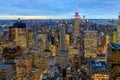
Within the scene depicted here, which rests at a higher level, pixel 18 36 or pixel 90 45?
pixel 18 36

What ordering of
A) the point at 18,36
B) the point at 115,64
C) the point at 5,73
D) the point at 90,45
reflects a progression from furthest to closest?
1. the point at 18,36
2. the point at 90,45
3. the point at 5,73
4. the point at 115,64

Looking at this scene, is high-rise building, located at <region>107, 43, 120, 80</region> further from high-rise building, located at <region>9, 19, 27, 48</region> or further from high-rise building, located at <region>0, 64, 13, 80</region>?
high-rise building, located at <region>9, 19, 27, 48</region>

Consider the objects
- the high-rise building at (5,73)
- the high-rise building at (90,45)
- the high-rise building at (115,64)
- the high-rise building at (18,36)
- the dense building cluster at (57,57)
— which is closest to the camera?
the high-rise building at (115,64)

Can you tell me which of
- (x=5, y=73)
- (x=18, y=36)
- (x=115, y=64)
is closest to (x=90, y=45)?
(x=18, y=36)

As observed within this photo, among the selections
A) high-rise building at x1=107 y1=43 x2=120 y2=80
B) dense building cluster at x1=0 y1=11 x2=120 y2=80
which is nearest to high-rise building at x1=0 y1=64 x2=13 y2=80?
dense building cluster at x1=0 y1=11 x2=120 y2=80

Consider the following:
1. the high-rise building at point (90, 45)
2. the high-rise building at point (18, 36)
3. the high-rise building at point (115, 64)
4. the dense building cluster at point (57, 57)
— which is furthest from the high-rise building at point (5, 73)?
Result: the high-rise building at point (18, 36)

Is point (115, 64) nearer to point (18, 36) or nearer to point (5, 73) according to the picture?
point (5, 73)

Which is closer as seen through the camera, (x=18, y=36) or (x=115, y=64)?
(x=115, y=64)

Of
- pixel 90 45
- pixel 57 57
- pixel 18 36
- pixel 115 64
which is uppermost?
pixel 115 64

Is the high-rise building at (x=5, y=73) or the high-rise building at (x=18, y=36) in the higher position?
the high-rise building at (x=18, y=36)

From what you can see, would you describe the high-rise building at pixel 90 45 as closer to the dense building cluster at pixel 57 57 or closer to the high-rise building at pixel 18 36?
the dense building cluster at pixel 57 57
